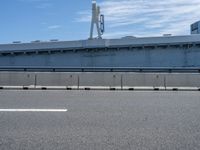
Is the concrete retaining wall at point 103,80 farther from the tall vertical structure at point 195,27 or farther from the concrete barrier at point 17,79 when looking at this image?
the tall vertical structure at point 195,27

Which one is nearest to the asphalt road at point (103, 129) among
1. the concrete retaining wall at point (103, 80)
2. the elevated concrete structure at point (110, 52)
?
the concrete retaining wall at point (103, 80)

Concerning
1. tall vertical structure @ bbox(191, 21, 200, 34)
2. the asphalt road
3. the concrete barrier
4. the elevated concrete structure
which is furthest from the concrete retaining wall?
tall vertical structure @ bbox(191, 21, 200, 34)

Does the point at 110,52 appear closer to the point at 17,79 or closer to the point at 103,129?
the point at 17,79

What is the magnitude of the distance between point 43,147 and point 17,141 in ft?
2.22

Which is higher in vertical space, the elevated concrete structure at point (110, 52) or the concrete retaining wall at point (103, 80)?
the elevated concrete structure at point (110, 52)

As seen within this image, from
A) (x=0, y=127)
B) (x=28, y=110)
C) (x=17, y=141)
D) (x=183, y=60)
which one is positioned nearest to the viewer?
(x=17, y=141)

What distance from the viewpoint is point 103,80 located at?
71.6 feet

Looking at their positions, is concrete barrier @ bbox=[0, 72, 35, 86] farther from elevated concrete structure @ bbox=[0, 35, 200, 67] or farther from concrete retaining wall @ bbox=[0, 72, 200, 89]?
elevated concrete structure @ bbox=[0, 35, 200, 67]

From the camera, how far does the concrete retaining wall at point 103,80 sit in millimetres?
21656

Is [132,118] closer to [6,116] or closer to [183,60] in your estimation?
[6,116]

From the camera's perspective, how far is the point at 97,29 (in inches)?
1913

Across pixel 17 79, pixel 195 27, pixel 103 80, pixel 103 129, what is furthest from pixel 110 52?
pixel 195 27

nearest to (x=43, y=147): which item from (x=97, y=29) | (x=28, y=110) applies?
(x=28, y=110)

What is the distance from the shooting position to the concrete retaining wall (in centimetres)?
2166
